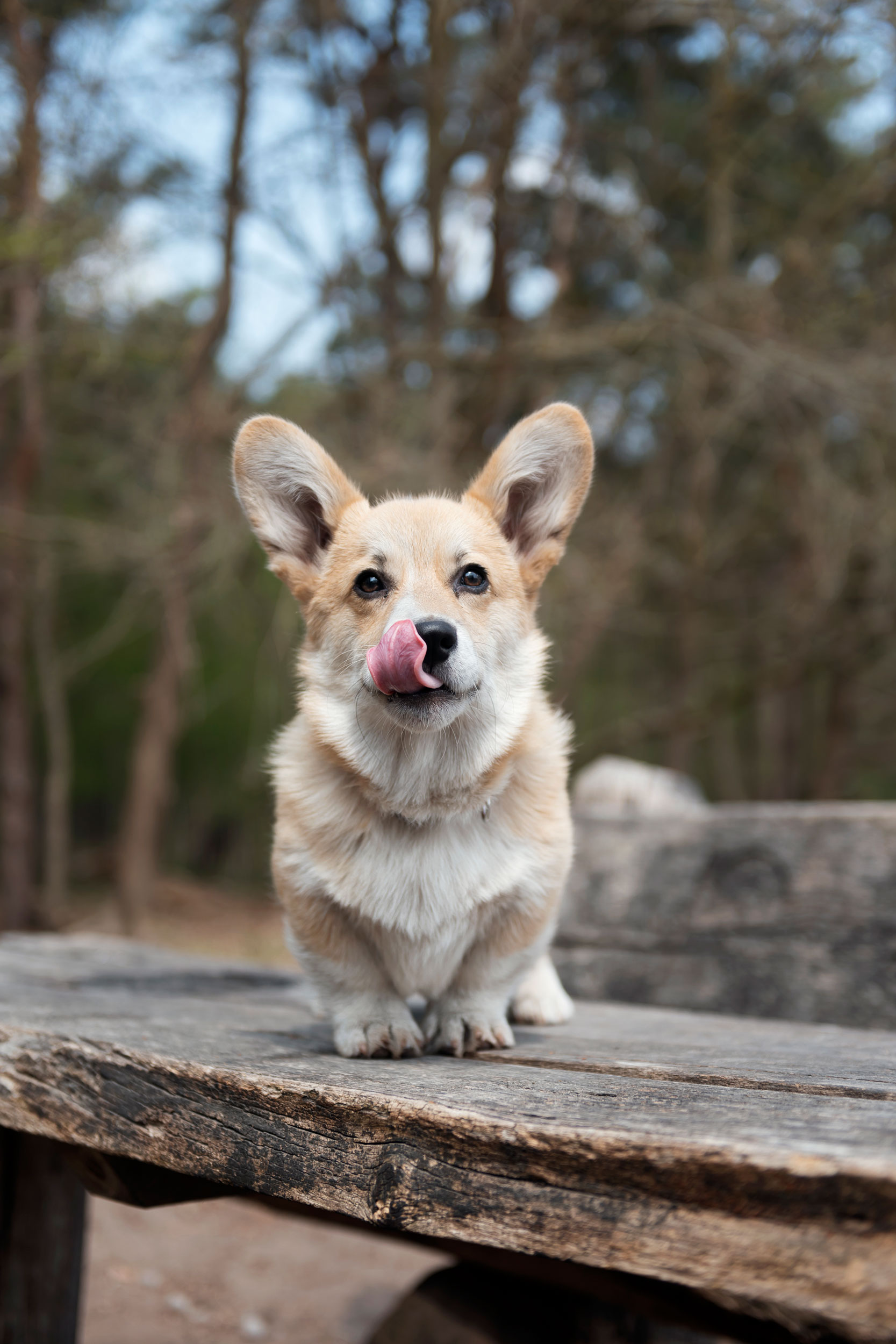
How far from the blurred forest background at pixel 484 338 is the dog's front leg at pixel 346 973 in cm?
402

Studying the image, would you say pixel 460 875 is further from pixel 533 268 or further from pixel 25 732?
pixel 533 268

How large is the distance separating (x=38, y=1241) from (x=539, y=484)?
88.4 inches

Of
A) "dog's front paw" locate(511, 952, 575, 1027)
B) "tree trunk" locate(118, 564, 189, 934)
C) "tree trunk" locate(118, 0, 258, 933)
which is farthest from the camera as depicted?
"tree trunk" locate(118, 564, 189, 934)

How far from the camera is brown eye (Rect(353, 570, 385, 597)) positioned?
211 centimetres

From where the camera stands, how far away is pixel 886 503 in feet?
22.2

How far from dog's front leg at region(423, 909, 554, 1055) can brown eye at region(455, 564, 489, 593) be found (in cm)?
67

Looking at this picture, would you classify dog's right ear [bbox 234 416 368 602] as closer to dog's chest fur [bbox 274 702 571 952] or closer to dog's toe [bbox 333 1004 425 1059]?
dog's chest fur [bbox 274 702 571 952]

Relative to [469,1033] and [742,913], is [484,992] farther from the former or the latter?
[742,913]

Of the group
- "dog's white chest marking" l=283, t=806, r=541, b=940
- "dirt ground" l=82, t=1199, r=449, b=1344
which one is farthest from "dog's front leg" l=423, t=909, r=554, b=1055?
"dirt ground" l=82, t=1199, r=449, b=1344

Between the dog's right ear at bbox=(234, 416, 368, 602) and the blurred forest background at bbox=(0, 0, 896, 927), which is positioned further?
the blurred forest background at bbox=(0, 0, 896, 927)

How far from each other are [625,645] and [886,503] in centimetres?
494

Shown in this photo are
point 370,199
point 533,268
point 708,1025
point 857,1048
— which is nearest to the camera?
point 857,1048

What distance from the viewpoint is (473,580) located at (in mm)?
2139

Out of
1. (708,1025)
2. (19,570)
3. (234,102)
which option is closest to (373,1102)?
(708,1025)
